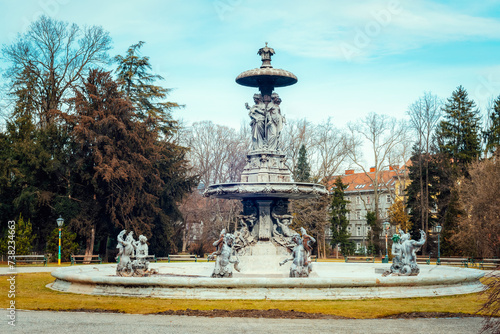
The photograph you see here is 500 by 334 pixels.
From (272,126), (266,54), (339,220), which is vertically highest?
(266,54)

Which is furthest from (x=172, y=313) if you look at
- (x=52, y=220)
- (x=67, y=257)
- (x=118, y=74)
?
(x=118, y=74)

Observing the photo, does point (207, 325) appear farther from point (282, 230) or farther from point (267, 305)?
point (282, 230)

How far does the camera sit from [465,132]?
51.0 m

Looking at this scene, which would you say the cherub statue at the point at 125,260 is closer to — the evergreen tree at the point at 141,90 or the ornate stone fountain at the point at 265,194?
the ornate stone fountain at the point at 265,194

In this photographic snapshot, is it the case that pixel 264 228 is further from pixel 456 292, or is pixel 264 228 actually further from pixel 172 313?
pixel 172 313

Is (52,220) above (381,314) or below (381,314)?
above

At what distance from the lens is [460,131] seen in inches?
2023

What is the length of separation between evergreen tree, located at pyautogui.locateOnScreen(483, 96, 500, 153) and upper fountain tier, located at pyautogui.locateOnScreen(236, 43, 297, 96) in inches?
1347

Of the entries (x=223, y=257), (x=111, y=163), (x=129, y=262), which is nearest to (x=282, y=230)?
(x=223, y=257)

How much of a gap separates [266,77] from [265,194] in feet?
13.8

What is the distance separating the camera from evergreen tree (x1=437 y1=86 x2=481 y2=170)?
50375mm

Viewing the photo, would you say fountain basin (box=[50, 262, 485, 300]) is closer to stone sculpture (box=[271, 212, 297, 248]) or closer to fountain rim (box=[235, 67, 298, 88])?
stone sculpture (box=[271, 212, 297, 248])

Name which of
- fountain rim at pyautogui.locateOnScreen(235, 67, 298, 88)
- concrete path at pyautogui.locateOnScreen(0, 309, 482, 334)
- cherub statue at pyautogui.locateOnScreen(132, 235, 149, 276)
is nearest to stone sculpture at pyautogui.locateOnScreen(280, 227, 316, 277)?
cherub statue at pyautogui.locateOnScreen(132, 235, 149, 276)

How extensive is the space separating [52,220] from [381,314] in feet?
98.0
